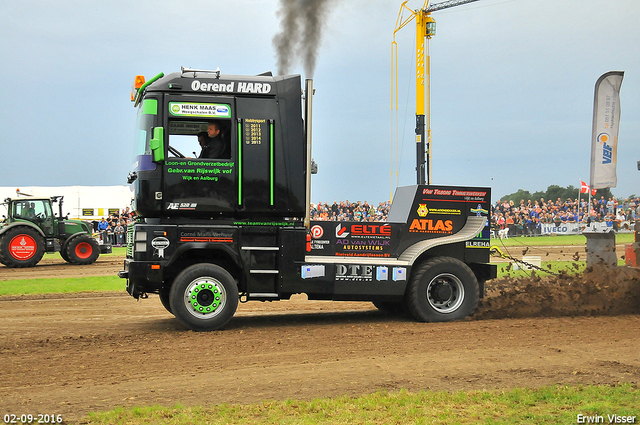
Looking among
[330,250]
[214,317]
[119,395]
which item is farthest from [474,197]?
[119,395]

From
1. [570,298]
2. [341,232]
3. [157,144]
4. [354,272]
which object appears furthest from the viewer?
[570,298]

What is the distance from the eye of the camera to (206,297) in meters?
8.20

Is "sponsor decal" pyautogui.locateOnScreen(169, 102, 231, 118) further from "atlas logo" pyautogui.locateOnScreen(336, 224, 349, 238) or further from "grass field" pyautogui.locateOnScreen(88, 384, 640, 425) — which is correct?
"grass field" pyautogui.locateOnScreen(88, 384, 640, 425)

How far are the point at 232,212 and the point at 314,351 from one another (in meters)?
2.30

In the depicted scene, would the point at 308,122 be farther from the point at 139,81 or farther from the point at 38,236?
the point at 38,236

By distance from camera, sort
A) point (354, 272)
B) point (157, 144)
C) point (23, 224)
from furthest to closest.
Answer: point (23, 224) → point (354, 272) → point (157, 144)

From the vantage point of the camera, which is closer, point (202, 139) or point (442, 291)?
point (202, 139)

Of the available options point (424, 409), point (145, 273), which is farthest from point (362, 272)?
point (424, 409)

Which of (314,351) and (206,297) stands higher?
(206,297)

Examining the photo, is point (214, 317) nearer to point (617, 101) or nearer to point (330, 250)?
point (330, 250)

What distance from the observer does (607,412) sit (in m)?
4.64

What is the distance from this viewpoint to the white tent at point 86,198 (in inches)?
1848
